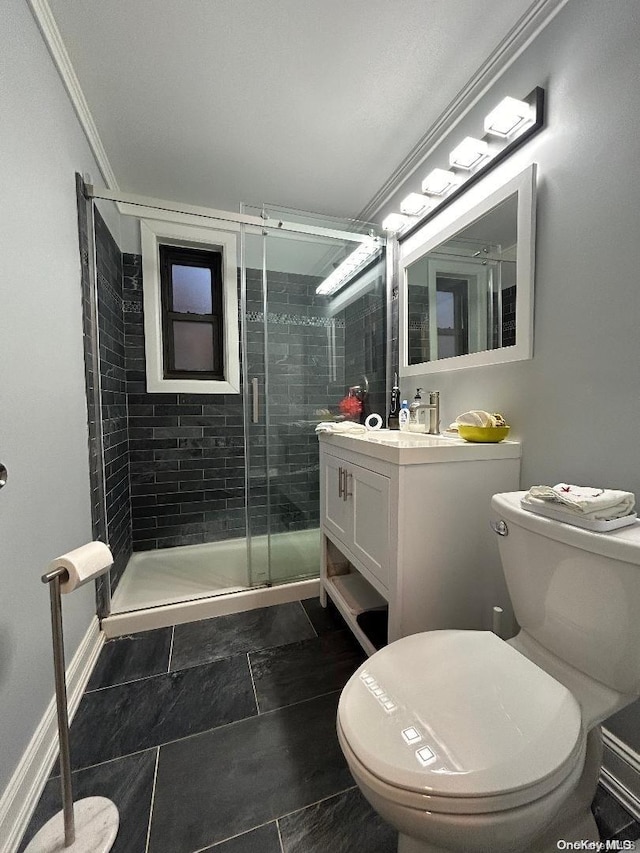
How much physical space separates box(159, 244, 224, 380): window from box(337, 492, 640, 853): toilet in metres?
2.43

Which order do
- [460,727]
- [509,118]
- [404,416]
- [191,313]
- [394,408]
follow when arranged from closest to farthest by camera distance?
1. [460,727]
2. [509,118]
3. [404,416]
4. [394,408]
5. [191,313]

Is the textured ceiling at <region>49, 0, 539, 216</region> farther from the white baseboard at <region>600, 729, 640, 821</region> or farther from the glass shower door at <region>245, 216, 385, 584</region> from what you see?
the white baseboard at <region>600, 729, 640, 821</region>

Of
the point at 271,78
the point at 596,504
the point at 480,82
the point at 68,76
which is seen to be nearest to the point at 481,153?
the point at 480,82

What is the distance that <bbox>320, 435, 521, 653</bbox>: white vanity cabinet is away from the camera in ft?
3.80

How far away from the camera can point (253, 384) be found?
1997 mm

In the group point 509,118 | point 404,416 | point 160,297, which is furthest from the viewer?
point 160,297

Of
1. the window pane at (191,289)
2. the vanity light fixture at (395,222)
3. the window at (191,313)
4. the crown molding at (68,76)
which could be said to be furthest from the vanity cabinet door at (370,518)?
the window pane at (191,289)

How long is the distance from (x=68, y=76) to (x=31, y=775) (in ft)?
7.99

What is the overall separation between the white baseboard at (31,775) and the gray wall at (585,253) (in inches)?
65.4

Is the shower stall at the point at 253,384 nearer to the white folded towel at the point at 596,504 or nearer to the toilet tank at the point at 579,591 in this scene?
the toilet tank at the point at 579,591

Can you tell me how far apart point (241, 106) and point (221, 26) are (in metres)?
0.33

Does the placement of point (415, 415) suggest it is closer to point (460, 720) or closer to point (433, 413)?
point (433, 413)

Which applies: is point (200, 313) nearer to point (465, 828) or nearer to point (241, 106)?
point (241, 106)

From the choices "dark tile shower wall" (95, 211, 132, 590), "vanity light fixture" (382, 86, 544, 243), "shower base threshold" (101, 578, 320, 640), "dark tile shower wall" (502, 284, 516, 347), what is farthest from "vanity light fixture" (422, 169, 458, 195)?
"shower base threshold" (101, 578, 320, 640)
